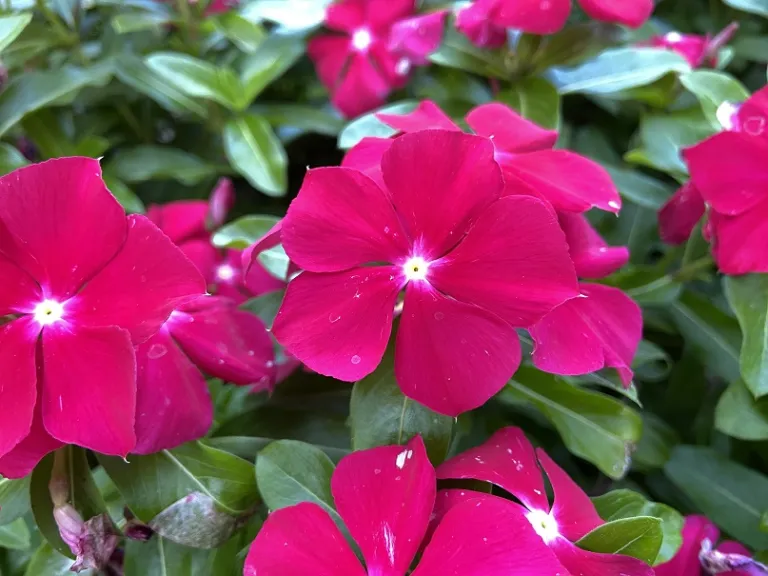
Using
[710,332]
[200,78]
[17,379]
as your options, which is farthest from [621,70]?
[17,379]

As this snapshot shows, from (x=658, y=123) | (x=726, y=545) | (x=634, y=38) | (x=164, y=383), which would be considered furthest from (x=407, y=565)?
(x=634, y=38)

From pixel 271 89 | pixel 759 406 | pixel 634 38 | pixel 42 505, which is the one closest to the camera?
pixel 42 505

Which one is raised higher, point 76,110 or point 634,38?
point 634,38

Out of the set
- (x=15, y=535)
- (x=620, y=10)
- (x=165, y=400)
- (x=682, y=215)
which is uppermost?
(x=620, y=10)

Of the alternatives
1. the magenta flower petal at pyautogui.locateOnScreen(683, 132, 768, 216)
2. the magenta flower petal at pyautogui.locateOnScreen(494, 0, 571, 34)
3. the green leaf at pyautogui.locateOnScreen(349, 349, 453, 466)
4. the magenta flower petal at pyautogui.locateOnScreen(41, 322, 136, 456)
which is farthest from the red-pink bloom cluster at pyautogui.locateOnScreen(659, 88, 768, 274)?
the magenta flower petal at pyautogui.locateOnScreen(41, 322, 136, 456)

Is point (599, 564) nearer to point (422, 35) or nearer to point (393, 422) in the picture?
point (393, 422)

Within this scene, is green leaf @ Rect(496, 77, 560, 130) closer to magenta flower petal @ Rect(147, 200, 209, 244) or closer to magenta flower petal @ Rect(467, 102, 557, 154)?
magenta flower petal @ Rect(467, 102, 557, 154)

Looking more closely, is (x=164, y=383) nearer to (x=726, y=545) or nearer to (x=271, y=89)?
(x=726, y=545)
